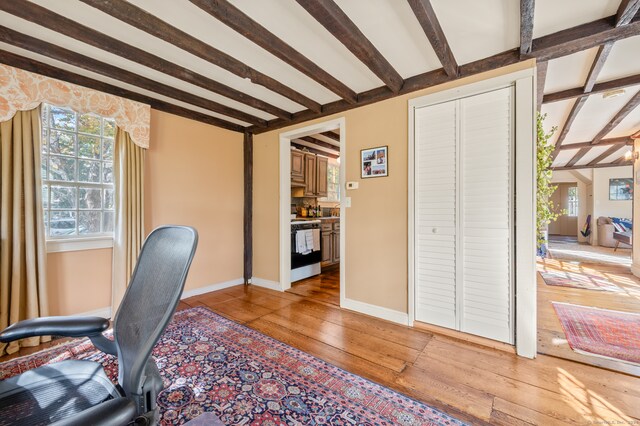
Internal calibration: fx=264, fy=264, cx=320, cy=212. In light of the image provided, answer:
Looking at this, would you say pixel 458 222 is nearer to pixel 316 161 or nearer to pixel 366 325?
pixel 366 325

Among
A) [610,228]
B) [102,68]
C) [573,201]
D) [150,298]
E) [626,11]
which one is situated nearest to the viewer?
[150,298]

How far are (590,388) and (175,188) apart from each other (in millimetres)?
4301

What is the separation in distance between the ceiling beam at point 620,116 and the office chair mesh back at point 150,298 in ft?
16.1

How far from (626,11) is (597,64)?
80 cm

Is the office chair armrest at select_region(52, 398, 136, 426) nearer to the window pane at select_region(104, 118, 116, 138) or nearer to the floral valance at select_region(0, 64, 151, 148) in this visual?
the floral valance at select_region(0, 64, 151, 148)

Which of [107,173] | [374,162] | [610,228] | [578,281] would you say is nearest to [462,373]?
[374,162]

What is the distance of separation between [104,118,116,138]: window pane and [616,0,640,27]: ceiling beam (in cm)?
431

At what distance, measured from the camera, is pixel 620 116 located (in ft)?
12.2

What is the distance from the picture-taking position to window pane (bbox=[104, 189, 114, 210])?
2.90 meters

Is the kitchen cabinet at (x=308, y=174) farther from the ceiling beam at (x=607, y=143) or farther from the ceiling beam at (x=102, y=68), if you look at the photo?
the ceiling beam at (x=607, y=143)

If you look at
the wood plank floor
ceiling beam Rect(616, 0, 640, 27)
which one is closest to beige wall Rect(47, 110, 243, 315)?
the wood plank floor

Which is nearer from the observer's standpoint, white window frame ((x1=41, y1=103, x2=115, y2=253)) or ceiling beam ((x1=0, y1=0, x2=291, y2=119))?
ceiling beam ((x1=0, y1=0, x2=291, y2=119))

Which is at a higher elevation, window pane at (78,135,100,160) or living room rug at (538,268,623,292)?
window pane at (78,135,100,160)

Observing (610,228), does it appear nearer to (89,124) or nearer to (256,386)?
(256,386)
